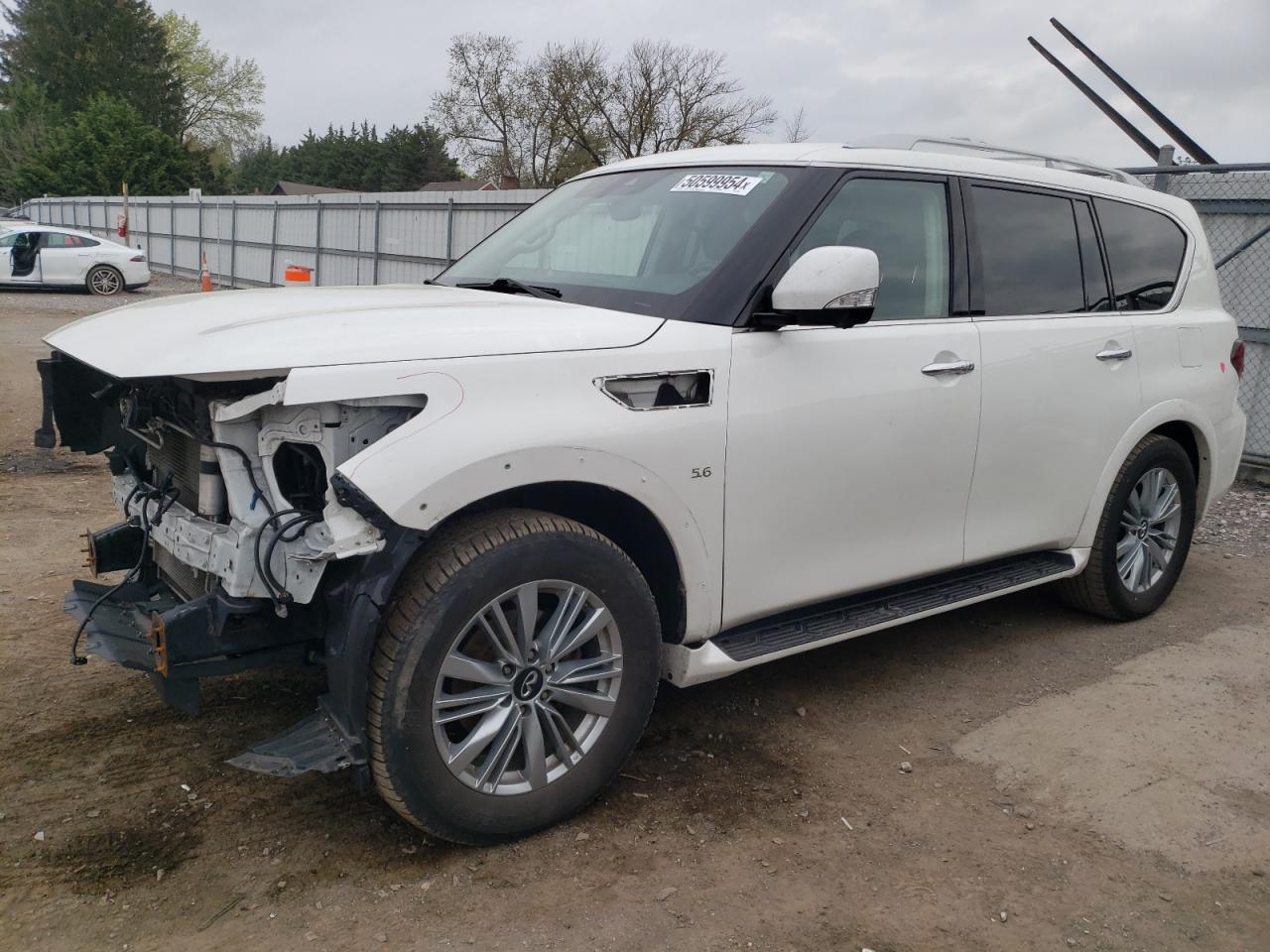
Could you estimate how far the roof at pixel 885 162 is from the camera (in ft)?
11.8

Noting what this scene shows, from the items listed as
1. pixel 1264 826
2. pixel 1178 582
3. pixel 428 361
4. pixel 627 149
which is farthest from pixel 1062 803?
pixel 627 149

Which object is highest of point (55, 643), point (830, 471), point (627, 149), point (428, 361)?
point (627, 149)

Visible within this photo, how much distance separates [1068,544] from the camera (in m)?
4.50

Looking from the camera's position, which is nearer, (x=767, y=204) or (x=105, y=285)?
(x=767, y=204)

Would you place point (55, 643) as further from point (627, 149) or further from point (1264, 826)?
point (627, 149)

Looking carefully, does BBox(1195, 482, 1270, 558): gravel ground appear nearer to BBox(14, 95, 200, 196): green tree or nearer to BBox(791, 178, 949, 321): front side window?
BBox(791, 178, 949, 321): front side window

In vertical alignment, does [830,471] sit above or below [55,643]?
above

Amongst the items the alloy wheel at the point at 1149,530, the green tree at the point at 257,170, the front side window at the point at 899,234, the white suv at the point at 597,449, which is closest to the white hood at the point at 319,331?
the white suv at the point at 597,449

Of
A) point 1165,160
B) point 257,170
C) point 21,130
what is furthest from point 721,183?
point 257,170

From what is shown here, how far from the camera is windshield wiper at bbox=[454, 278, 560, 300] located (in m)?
3.54

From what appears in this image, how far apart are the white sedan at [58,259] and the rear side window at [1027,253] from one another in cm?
2174

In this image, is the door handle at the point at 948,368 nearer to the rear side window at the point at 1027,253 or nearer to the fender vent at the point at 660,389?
the rear side window at the point at 1027,253

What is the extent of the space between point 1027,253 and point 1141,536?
161 centimetres

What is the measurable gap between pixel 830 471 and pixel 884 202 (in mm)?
1024
